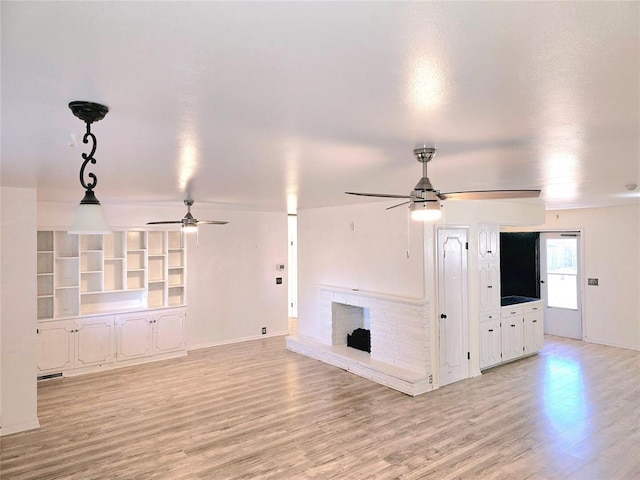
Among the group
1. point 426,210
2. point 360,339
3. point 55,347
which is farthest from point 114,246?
point 426,210

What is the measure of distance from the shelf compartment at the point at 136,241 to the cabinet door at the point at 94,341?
128 centimetres

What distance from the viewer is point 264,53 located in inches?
52.2

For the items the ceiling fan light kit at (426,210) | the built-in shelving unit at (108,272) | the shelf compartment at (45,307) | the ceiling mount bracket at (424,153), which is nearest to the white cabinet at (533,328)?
the ceiling fan light kit at (426,210)

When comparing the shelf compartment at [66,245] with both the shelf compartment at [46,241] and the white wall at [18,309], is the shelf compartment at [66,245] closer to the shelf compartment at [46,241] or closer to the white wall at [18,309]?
the shelf compartment at [46,241]

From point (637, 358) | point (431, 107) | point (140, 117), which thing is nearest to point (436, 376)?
point (637, 358)

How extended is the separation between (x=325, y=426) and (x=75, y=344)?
165 inches

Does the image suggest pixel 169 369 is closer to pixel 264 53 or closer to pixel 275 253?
pixel 275 253

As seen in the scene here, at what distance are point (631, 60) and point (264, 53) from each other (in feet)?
4.04

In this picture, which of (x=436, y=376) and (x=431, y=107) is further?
(x=436, y=376)

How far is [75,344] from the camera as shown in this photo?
625cm

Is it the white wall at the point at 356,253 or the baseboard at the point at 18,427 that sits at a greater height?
the white wall at the point at 356,253

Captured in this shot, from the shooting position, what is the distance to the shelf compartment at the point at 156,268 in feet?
24.1

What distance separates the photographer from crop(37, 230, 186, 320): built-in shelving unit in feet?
20.6

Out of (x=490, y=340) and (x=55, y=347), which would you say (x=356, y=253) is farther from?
(x=55, y=347)
